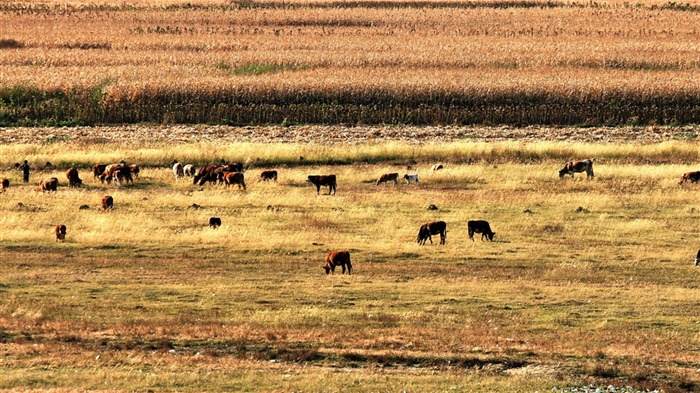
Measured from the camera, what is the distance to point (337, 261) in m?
31.9

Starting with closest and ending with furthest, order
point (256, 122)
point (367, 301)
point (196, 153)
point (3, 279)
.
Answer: point (367, 301) → point (3, 279) → point (196, 153) → point (256, 122)

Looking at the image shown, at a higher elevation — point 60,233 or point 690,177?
point 690,177

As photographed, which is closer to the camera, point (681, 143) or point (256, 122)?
point (681, 143)

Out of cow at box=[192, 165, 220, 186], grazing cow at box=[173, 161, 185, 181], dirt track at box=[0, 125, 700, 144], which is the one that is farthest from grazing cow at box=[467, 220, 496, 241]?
dirt track at box=[0, 125, 700, 144]

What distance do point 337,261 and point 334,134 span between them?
30.8 m

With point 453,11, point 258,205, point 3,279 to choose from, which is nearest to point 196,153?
point 258,205

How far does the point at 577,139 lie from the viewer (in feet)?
200

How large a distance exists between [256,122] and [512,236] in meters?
31.9

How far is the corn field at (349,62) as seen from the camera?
68.1m

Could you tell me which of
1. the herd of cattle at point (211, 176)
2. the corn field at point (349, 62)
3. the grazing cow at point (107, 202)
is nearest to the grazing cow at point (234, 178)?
the herd of cattle at point (211, 176)

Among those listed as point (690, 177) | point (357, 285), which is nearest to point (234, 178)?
point (357, 285)

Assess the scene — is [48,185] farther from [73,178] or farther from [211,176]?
[211,176]

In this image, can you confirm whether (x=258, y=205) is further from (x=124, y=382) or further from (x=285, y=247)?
(x=124, y=382)

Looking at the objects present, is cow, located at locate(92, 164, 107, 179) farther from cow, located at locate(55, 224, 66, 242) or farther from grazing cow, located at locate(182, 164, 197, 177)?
cow, located at locate(55, 224, 66, 242)
